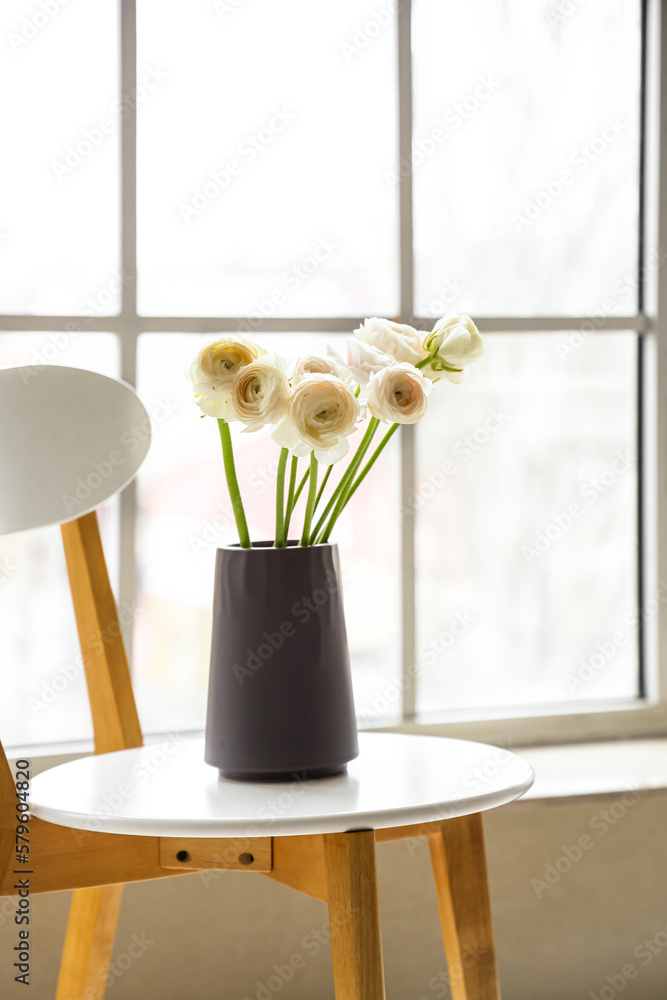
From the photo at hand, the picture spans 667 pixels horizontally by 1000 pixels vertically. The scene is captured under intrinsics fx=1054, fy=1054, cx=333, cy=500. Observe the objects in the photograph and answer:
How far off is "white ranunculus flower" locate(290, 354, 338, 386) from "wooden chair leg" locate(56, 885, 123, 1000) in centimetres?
73

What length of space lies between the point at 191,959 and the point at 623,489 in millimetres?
1185

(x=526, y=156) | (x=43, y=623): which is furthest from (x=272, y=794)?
(x=526, y=156)

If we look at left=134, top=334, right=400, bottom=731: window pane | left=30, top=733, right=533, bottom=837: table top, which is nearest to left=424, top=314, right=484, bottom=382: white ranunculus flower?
left=30, top=733, right=533, bottom=837: table top

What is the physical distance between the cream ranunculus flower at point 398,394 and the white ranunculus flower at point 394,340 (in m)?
0.07

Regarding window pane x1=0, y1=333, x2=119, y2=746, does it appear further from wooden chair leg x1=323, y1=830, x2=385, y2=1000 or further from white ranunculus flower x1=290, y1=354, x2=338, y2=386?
wooden chair leg x1=323, y1=830, x2=385, y2=1000

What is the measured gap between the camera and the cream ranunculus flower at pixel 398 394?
3.55ft

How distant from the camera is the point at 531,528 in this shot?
2.05 m

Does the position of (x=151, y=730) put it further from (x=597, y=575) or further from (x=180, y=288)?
(x=597, y=575)

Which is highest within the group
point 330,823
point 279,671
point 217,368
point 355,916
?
point 217,368

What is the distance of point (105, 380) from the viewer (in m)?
1.42

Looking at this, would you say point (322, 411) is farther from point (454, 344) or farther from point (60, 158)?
point (60, 158)

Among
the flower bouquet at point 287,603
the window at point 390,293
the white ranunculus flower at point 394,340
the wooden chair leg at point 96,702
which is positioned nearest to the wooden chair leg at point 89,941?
the wooden chair leg at point 96,702

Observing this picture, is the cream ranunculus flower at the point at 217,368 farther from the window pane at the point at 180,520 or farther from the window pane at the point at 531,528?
the window pane at the point at 531,528

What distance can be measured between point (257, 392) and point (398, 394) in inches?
5.8
